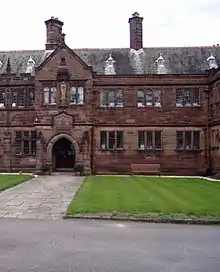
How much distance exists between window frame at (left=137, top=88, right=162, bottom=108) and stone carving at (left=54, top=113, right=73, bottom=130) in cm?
605

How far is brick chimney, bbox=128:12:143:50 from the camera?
140 ft

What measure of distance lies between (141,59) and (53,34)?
29.7ft

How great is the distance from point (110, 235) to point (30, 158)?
28668 millimetres

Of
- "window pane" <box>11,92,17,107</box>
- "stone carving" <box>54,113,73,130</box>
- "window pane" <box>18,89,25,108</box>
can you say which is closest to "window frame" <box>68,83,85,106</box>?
"stone carving" <box>54,113,73,130</box>

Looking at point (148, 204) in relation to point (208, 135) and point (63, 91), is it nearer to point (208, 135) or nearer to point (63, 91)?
point (208, 135)

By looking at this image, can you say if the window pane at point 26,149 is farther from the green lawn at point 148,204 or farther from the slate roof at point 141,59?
the green lawn at point 148,204

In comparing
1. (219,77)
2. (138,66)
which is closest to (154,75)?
(138,66)

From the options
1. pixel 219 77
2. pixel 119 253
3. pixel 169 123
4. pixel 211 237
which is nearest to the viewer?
pixel 119 253

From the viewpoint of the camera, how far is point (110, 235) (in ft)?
38.5

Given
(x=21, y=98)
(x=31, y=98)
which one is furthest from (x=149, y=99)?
(x=21, y=98)

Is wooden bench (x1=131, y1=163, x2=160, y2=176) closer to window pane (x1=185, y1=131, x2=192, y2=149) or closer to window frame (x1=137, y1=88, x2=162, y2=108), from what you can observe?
window pane (x1=185, y1=131, x2=192, y2=149)

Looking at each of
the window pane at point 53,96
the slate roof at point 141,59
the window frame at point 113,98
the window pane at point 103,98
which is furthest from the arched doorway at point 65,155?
the slate roof at point 141,59

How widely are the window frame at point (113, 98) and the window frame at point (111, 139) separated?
7.35 ft

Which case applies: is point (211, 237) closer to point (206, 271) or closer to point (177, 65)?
point (206, 271)
